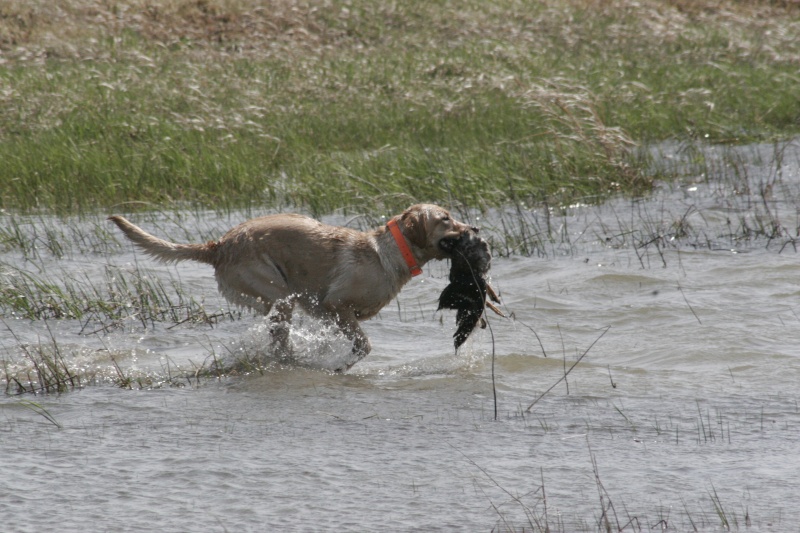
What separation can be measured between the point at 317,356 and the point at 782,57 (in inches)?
568

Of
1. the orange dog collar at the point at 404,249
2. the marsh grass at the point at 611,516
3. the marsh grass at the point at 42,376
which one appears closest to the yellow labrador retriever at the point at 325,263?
the orange dog collar at the point at 404,249

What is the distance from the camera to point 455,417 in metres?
5.48

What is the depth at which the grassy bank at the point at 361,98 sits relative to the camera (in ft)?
37.0

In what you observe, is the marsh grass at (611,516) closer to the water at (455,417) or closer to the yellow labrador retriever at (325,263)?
the water at (455,417)

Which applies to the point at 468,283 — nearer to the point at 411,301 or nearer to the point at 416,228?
the point at 416,228

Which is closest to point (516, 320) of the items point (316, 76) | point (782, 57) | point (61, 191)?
point (61, 191)

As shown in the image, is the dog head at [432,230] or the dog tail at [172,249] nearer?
the dog head at [432,230]

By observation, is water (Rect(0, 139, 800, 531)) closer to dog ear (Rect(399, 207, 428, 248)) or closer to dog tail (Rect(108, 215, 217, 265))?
dog tail (Rect(108, 215, 217, 265))

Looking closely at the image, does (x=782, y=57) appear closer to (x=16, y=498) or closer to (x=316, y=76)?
(x=316, y=76)

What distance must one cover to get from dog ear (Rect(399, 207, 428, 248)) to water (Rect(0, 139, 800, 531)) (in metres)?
0.78

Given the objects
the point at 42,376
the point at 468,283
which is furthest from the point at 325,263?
the point at 42,376

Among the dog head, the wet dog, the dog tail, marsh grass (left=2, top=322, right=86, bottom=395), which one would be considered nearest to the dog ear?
the dog head

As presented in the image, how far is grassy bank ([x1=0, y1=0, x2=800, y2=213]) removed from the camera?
11.3 metres

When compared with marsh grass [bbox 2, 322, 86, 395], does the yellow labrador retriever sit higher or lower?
higher
